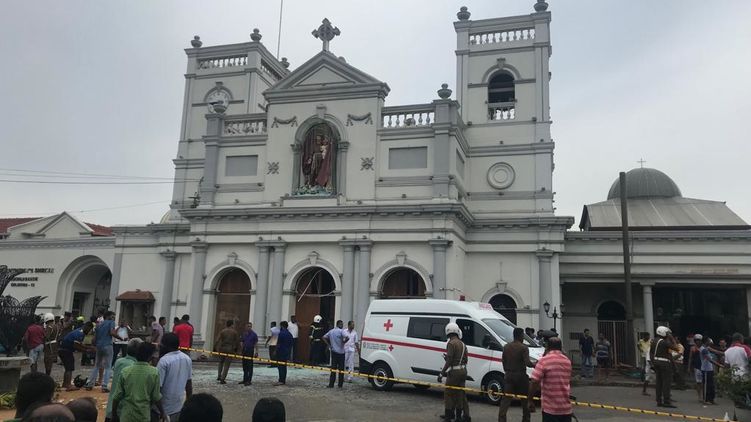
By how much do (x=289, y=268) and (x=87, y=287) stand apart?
16.6 meters

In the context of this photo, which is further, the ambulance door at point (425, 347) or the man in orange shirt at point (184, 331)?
the man in orange shirt at point (184, 331)

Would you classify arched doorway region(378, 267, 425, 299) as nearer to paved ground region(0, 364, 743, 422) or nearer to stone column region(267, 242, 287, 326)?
stone column region(267, 242, 287, 326)

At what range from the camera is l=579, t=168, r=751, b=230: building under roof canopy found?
2819cm

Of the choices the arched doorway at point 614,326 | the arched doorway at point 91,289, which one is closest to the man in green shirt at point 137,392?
the arched doorway at point 614,326

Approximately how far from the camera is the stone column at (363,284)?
2245 cm

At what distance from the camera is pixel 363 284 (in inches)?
898

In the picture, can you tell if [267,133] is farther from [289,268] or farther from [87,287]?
[87,287]

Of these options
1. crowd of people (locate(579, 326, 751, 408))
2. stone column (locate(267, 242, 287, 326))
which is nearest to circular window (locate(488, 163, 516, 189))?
stone column (locate(267, 242, 287, 326))

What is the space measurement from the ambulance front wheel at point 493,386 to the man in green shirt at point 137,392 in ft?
29.8

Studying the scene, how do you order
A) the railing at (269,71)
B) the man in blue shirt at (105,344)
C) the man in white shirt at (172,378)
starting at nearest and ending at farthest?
the man in white shirt at (172,378), the man in blue shirt at (105,344), the railing at (269,71)

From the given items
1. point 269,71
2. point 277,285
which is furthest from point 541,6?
point 277,285

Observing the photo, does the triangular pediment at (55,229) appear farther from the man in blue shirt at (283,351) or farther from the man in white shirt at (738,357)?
the man in white shirt at (738,357)

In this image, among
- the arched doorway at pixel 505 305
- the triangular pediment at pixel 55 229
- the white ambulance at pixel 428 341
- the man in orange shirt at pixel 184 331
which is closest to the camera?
the white ambulance at pixel 428 341

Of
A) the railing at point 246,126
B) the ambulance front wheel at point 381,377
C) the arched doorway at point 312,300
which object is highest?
the railing at point 246,126
